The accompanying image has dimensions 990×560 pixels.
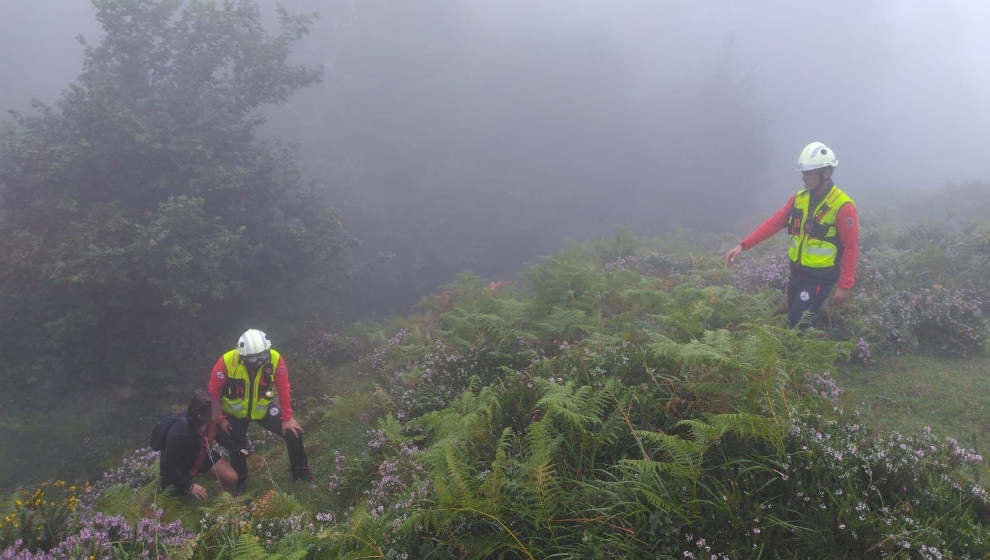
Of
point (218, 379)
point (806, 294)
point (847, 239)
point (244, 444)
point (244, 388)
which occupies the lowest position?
point (244, 444)

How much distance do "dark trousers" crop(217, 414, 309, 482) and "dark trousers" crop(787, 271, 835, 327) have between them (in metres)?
5.96

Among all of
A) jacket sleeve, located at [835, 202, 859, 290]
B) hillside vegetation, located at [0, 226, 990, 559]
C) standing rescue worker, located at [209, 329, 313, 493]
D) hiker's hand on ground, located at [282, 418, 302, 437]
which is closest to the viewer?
hillside vegetation, located at [0, 226, 990, 559]

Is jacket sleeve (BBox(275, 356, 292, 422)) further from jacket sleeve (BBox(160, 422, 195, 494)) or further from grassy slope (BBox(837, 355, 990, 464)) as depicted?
grassy slope (BBox(837, 355, 990, 464))

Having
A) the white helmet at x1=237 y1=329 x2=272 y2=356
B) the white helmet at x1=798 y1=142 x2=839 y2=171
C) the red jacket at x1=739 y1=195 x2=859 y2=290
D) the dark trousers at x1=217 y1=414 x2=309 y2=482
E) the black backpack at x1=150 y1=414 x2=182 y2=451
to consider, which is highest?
the white helmet at x1=798 y1=142 x2=839 y2=171

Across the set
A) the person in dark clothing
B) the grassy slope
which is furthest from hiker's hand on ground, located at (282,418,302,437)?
the grassy slope

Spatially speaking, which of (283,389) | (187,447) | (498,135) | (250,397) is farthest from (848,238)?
(498,135)

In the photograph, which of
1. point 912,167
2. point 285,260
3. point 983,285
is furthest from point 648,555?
point 912,167

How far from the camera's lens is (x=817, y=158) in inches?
235

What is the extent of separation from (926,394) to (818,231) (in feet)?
6.92

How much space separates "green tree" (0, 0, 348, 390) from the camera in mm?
10453

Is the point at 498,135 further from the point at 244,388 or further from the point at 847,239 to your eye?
the point at 244,388

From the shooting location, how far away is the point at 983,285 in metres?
8.54

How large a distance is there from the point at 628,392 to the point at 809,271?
3.45 m

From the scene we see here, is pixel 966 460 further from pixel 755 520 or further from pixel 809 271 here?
pixel 809 271
